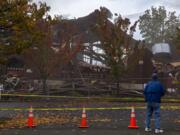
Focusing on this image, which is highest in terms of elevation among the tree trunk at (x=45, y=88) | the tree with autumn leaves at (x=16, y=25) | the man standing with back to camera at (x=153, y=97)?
the tree with autumn leaves at (x=16, y=25)

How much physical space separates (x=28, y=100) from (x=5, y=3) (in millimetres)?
17566

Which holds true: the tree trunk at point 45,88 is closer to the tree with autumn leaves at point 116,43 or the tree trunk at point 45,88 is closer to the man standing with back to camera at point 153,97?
the tree with autumn leaves at point 116,43

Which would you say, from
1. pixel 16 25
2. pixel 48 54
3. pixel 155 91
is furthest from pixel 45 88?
pixel 155 91

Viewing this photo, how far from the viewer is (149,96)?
1570cm

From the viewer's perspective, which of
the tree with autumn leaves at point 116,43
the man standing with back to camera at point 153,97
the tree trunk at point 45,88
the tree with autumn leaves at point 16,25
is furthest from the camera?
the tree trunk at point 45,88

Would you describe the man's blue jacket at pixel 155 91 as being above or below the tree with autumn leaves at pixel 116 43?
below

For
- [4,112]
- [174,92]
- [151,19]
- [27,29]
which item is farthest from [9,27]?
[151,19]

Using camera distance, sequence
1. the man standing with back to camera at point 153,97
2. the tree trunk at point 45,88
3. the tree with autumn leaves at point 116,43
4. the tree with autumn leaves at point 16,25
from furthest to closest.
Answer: the tree trunk at point 45,88
the tree with autumn leaves at point 116,43
the tree with autumn leaves at point 16,25
the man standing with back to camera at point 153,97

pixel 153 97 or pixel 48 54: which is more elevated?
pixel 48 54

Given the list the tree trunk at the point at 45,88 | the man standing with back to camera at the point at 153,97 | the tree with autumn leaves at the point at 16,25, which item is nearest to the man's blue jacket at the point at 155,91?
the man standing with back to camera at the point at 153,97

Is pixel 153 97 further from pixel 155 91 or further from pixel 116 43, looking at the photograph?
pixel 116 43

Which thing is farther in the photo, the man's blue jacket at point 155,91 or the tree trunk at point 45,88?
the tree trunk at point 45,88

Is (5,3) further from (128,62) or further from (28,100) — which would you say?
(128,62)

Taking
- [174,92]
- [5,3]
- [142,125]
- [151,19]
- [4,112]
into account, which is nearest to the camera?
[142,125]
